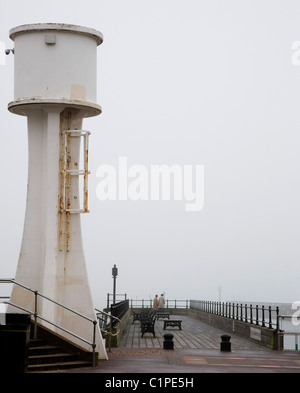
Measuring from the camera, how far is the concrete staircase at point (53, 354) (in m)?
17.2

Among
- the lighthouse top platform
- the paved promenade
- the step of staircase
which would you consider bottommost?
the paved promenade

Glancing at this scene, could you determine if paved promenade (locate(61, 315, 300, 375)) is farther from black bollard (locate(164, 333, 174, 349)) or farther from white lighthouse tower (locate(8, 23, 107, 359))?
white lighthouse tower (locate(8, 23, 107, 359))

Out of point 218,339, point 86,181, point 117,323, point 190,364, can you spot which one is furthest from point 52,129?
point 218,339

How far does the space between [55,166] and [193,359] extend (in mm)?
6356

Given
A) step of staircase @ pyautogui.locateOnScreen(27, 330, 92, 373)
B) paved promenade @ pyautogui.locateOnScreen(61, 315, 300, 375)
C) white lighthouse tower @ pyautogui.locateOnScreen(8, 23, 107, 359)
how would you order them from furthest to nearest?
1. white lighthouse tower @ pyautogui.locateOnScreen(8, 23, 107, 359)
2. paved promenade @ pyautogui.locateOnScreen(61, 315, 300, 375)
3. step of staircase @ pyautogui.locateOnScreen(27, 330, 92, 373)

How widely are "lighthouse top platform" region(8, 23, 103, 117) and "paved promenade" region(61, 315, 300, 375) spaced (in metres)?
6.79

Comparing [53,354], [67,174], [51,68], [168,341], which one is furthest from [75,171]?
[168,341]

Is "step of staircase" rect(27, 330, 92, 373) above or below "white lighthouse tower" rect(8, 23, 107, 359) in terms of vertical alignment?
below

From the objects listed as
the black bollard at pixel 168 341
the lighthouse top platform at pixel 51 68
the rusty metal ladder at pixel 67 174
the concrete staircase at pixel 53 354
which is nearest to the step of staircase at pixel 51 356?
the concrete staircase at pixel 53 354

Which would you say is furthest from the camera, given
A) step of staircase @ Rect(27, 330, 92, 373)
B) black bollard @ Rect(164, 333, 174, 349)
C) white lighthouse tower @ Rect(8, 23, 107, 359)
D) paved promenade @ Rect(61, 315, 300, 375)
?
black bollard @ Rect(164, 333, 174, 349)

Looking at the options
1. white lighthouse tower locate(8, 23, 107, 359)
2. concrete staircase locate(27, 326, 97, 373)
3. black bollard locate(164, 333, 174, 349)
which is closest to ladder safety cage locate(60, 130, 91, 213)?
white lighthouse tower locate(8, 23, 107, 359)

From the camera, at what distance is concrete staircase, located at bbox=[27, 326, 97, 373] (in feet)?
56.5

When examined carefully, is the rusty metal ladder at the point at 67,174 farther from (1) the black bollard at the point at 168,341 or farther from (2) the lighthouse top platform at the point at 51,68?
(1) the black bollard at the point at 168,341
